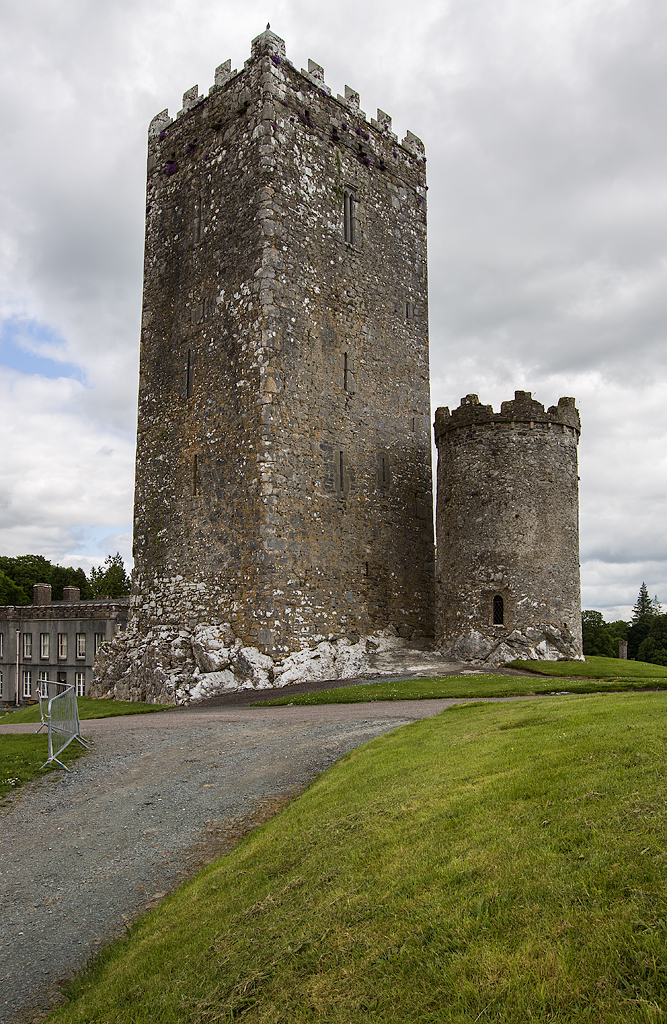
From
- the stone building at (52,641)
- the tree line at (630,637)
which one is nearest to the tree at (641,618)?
the tree line at (630,637)

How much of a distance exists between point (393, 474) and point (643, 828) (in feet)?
70.1

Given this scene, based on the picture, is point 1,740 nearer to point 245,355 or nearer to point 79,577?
point 245,355

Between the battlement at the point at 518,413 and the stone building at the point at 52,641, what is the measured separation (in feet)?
87.0

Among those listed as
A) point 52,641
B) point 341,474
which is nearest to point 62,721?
point 341,474

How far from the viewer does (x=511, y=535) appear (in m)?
24.2

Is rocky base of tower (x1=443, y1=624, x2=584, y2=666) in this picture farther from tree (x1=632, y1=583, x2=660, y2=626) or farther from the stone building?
tree (x1=632, y1=583, x2=660, y2=626)

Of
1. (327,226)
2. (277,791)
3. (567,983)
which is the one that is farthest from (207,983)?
(327,226)

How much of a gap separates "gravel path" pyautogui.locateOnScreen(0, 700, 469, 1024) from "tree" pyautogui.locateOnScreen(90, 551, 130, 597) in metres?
58.7

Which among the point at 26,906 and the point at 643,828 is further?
the point at 26,906

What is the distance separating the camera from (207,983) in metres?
4.67

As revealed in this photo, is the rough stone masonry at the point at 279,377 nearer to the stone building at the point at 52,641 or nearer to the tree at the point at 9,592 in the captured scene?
the stone building at the point at 52,641

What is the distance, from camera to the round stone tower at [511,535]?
23.9 m

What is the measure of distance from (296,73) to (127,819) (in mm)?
23663

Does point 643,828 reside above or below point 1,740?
above
